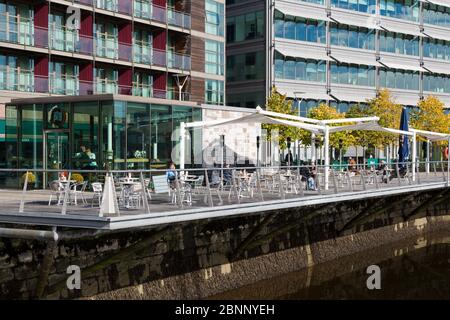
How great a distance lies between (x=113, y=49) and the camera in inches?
1519

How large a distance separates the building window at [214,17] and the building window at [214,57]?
0.79 meters

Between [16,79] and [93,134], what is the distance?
1215 centimetres

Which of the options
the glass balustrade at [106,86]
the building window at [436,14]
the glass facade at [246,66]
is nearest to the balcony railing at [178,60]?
the glass balustrade at [106,86]

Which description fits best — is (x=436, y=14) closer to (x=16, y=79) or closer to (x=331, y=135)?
(x=331, y=135)

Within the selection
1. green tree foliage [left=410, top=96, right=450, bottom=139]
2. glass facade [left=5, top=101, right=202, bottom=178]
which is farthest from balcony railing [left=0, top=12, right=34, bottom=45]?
green tree foliage [left=410, top=96, right=450, bottom=139]

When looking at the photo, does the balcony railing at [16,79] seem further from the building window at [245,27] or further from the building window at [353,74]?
the building window at [353,74]

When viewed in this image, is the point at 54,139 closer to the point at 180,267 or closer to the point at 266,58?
the point at 180,267

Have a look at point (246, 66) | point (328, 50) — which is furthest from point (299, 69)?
point (246, 66)

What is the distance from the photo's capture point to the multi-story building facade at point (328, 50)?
53594 millimetres

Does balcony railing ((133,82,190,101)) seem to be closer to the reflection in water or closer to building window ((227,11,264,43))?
building window ((227,11,264,43))

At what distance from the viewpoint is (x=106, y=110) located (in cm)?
2353

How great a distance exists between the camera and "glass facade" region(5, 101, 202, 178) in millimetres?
23484
